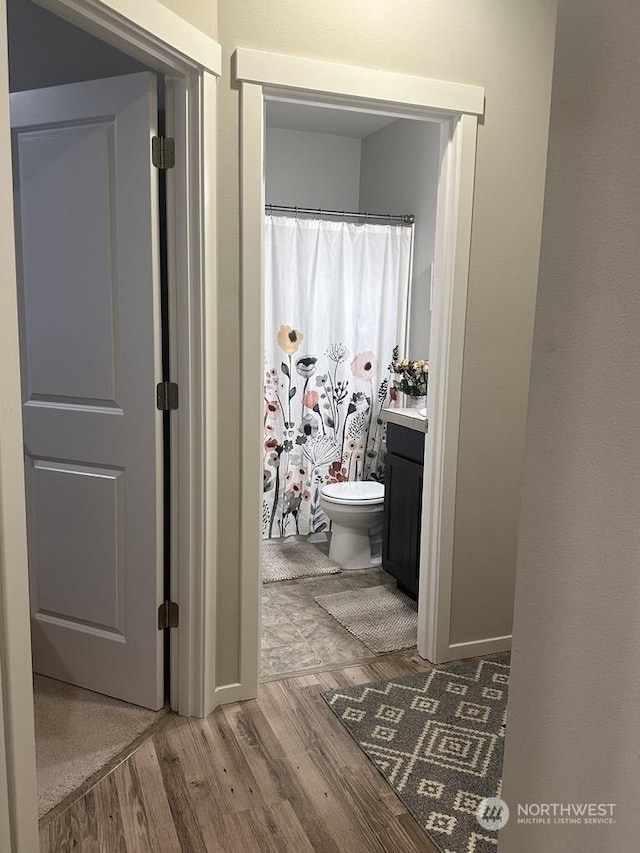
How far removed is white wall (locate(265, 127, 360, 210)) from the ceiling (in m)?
0.07

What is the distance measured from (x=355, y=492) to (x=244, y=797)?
6.62 ft

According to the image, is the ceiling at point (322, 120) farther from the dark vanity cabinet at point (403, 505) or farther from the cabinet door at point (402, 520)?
the cabinet door at point (402, 520)

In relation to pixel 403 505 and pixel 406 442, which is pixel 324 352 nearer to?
pixel 406 442

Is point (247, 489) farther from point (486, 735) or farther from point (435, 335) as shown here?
point (486, 735)

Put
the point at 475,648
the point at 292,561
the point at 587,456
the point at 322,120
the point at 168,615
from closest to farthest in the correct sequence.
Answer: the point at 587,456
the point at 168,615
the point at 475,648
the point at 292,561
the point at 322,120

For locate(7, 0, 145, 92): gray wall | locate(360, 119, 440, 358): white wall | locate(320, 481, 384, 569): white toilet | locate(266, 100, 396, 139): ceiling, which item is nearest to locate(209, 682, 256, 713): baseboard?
locate(320, 481, 384, 569): white toilet

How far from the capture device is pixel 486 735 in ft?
7.43

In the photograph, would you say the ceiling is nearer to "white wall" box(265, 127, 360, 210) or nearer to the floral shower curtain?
"white wall" box(265, 127, 360, 210)

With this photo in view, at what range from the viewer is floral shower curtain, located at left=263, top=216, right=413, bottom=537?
157 inches

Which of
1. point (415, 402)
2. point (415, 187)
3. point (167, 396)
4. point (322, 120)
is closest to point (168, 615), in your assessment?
point (167, 396)

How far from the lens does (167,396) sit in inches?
86.4

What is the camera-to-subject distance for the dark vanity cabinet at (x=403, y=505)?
10.5ft

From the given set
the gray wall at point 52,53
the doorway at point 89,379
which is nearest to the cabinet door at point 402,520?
the doorway at point 89,379

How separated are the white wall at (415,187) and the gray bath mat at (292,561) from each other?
4.38 feet
